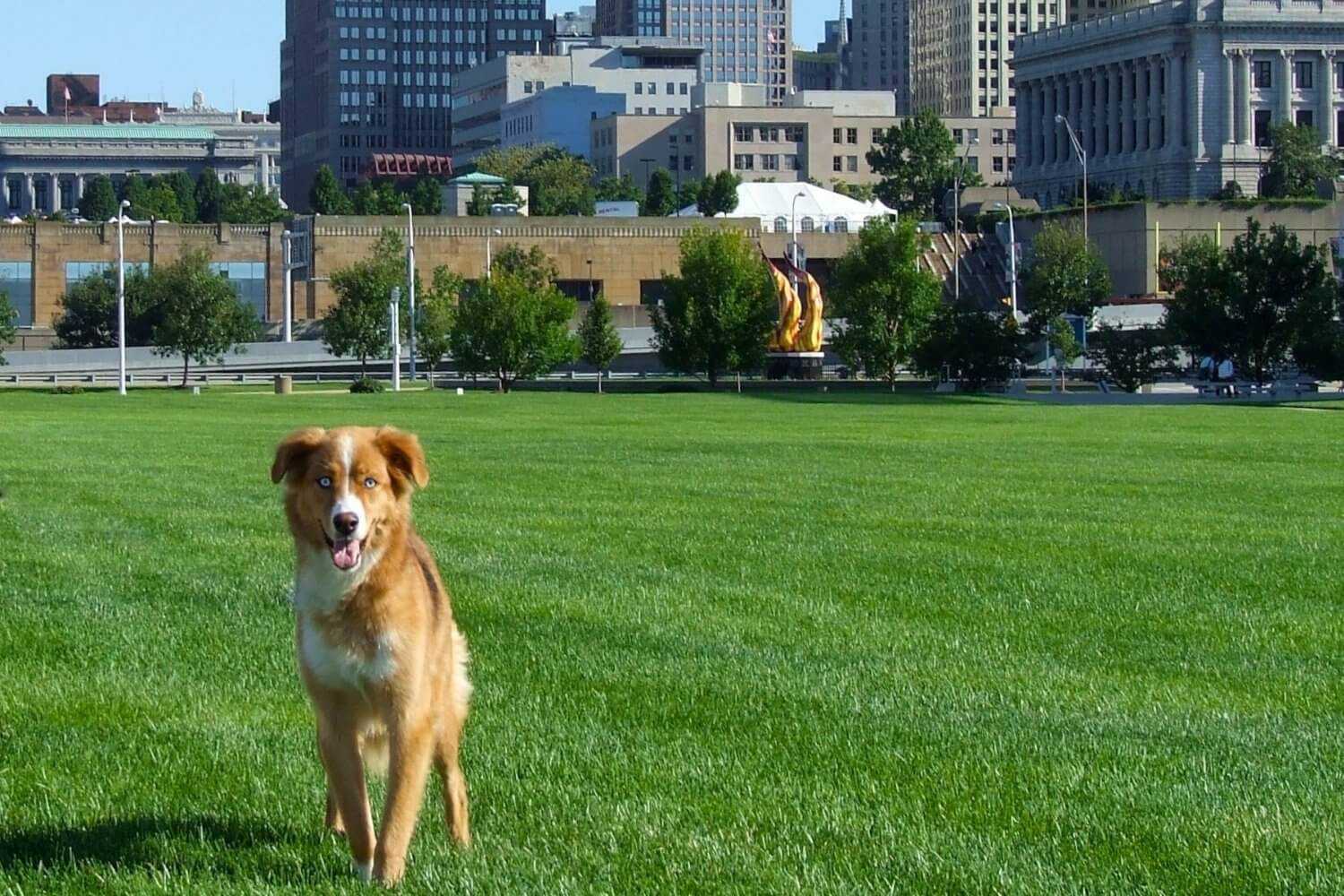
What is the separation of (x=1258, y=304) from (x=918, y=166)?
99878mm

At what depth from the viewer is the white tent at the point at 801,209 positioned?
14525 cm

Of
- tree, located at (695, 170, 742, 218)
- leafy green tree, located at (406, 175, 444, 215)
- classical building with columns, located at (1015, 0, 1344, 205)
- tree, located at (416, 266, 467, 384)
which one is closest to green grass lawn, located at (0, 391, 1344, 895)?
tree, located at (416, 266, 467, 384)

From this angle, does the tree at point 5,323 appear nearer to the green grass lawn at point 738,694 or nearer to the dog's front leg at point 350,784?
the green grass lawn at point 738,694

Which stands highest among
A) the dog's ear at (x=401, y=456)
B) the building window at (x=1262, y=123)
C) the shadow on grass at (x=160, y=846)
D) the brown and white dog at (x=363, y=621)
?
the building window at (x=1262, y=123)

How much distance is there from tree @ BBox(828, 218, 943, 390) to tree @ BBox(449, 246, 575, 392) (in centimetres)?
1127

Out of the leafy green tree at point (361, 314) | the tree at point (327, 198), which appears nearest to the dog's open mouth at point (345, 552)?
the leafy green tree at point (361, 314)

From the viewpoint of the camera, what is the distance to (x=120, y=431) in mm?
41219

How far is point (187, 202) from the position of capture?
6865 inches

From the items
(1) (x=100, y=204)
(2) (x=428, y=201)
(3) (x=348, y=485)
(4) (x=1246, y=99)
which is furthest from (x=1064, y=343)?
(4) (x=1246, y=99)

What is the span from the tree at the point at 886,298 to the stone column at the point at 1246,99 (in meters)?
99.9

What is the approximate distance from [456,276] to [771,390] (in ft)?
115

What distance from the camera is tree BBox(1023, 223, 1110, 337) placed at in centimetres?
10038

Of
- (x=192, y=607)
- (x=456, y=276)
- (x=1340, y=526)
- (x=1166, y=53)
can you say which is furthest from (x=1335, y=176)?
(x=192, y=607)

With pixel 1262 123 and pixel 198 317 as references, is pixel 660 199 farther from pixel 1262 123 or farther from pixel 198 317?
pixel 198 317
